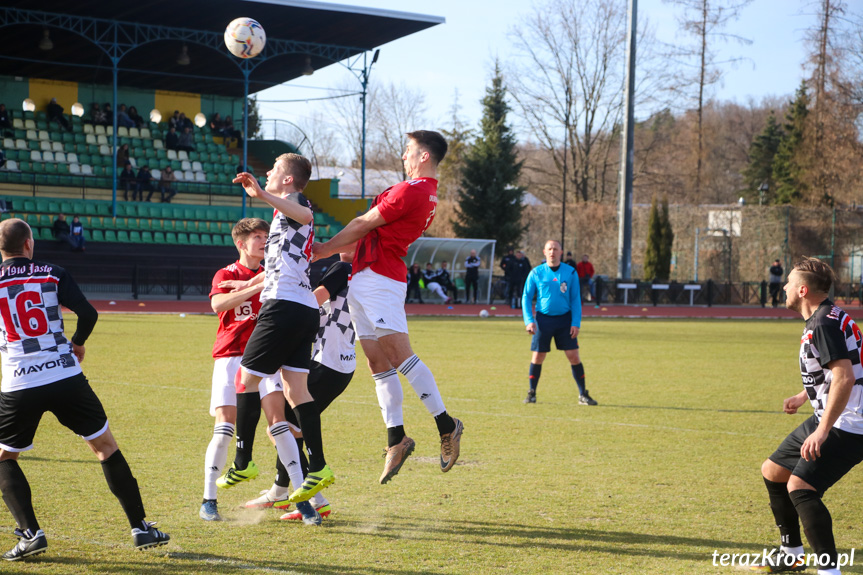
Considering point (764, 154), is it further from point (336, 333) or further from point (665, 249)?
point (336, 333)

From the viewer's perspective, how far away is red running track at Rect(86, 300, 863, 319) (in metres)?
25.3

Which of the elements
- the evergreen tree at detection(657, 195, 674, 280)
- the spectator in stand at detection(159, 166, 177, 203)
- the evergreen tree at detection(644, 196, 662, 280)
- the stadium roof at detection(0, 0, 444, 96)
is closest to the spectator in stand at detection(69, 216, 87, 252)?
the spectator in stand at detection(159, 166, 177, 203)

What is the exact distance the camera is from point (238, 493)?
20.2 feet

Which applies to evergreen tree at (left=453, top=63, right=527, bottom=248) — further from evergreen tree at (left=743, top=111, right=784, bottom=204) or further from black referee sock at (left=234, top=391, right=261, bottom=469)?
black referee sock at (left=234, top=391, right=261, bottom=469)

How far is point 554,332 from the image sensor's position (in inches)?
428

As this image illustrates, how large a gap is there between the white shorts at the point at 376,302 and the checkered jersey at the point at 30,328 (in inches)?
66.0

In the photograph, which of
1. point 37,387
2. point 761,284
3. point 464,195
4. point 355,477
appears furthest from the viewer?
point 464,195

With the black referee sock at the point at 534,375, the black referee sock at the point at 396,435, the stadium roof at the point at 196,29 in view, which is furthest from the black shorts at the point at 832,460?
the stadium roof at the point at 196,29

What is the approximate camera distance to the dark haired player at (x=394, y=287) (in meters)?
5.34

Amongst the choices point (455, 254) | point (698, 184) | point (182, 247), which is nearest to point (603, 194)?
point (698, 184)

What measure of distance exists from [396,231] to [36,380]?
2.25m

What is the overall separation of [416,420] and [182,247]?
23.2m

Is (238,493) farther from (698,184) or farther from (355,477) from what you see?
(698,184)

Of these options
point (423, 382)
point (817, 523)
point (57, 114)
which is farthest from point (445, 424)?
point (57, 114)
